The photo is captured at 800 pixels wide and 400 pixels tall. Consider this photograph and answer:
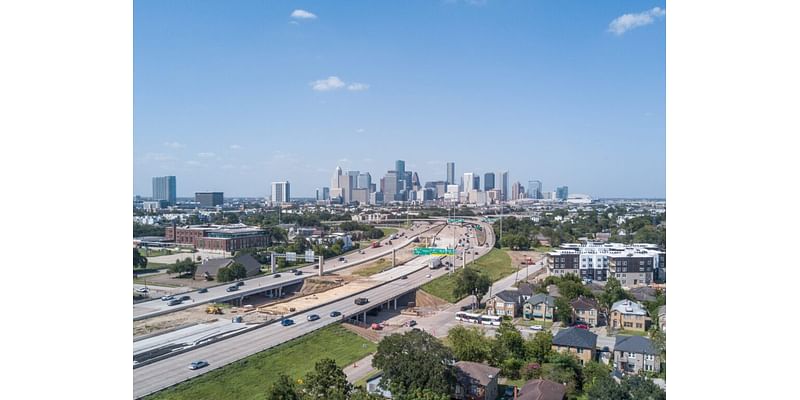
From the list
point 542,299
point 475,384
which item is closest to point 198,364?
point 475,384

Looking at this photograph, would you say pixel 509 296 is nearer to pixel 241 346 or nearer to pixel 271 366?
pixel 271 366

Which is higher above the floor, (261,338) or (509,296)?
(509,296)

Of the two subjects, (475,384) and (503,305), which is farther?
(503,305)

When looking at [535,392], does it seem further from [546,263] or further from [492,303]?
[546,263]

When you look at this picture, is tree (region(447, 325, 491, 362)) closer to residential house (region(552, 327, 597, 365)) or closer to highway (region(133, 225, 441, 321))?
residential house (region(552, 327, 597, 365))

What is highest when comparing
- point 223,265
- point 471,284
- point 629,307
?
point 223,265

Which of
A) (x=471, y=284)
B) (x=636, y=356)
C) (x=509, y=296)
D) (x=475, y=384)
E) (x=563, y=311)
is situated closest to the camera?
(x=475, y=384)

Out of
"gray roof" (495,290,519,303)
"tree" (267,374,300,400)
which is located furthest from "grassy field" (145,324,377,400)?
"gray roof" (495,290,519,303)
